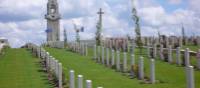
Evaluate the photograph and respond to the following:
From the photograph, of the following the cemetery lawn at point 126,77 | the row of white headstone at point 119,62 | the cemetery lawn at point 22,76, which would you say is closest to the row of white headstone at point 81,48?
the row of white headstone at point 119,62

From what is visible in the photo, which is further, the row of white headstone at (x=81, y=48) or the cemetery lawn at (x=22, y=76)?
the row of white headstone at (x=81, y=48)

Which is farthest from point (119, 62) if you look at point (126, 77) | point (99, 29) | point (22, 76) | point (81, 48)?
point (99, 29)

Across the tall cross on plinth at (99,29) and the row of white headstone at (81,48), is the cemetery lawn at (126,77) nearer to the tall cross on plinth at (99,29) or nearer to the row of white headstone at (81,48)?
the row of white headstone at (81,48)

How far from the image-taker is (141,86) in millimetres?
22078

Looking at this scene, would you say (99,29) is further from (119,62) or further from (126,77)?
(126,77)

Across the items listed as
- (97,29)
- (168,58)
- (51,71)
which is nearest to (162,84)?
(51,71)

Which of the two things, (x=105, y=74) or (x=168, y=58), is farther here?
(x=168, y=58)

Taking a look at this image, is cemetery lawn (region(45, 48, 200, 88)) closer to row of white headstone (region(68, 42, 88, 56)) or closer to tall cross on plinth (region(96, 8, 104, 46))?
row of white headstone (region(68, 42, 88, 56))

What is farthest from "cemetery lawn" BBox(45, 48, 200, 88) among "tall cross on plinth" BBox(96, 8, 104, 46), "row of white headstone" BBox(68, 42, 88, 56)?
"tall cross on plinth" BBox(96, 8, 104, 46)

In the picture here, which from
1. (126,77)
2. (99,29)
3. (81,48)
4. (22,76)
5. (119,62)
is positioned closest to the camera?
(126,77)

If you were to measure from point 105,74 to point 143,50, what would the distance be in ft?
53.1

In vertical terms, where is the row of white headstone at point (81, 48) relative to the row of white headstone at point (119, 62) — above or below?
above

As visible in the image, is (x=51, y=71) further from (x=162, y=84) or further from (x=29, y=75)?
(x=162, y=84)

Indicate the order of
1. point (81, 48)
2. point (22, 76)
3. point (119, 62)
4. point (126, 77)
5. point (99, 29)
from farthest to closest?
1. point (99, 29)
2. point (81, 48)
3. point (119, 62)
4. point (22, 76)
5. point (126, 77)
